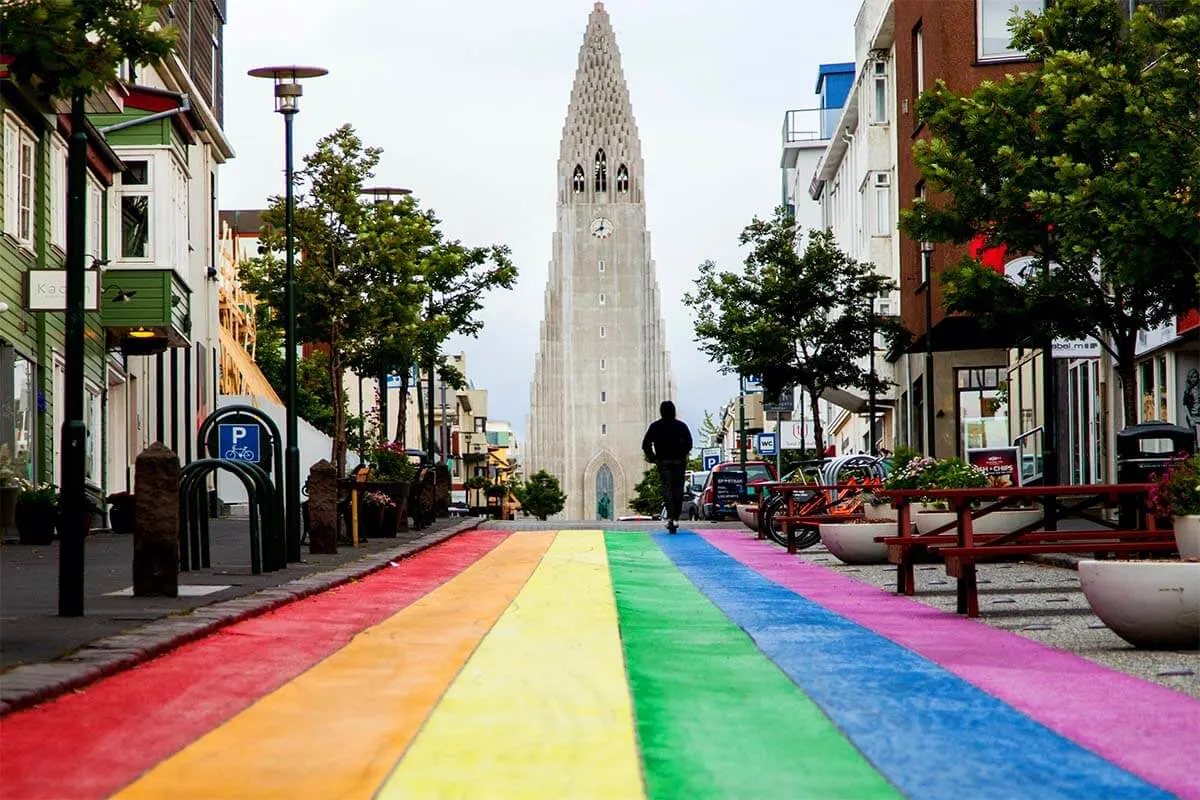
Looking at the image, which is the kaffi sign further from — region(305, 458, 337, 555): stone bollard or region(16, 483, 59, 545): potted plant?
region(16, 483, 59, 545): potted plant

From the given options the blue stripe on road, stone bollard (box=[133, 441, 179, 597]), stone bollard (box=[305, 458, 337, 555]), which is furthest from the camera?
stone bollard (box=[305, 458, 337, 555])

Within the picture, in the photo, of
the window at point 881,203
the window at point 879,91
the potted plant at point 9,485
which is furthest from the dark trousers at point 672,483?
the window at point 879,91

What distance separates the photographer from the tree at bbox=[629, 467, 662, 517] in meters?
160

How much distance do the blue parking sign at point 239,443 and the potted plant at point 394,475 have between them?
2.93 meters

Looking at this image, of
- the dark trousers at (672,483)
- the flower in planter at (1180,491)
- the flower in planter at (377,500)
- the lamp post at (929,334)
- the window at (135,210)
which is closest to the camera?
the flower in planter at (1180,491)

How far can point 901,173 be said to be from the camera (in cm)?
4653

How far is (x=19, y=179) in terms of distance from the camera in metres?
27.5

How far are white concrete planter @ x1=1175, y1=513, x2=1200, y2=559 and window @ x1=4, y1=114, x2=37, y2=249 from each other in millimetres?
18916

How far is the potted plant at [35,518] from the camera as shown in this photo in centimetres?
2456

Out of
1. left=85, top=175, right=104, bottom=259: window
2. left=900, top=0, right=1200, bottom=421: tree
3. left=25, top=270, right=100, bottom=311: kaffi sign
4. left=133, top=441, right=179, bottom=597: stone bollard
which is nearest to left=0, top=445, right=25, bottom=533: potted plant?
left=25, top=270, right=100, bottom=311: kaffi sign

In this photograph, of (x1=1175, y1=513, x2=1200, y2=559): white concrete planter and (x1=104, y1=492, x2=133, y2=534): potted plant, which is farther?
(x1=104, y1=492, x2=133, y2=534): potted plant

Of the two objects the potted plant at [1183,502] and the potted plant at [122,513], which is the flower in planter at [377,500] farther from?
the potted plant at [1183,502]

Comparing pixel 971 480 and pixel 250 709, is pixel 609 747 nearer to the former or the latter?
pixel 250 709

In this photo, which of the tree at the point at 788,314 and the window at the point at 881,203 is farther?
the window at the point at 881,203
